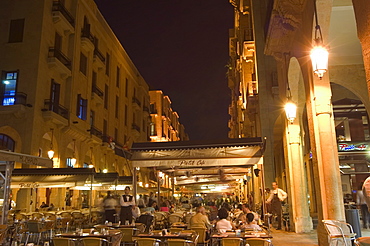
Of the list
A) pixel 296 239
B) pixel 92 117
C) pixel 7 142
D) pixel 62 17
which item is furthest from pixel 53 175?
pixel 92 117

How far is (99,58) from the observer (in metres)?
35.0

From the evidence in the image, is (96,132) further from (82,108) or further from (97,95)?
(97,95)

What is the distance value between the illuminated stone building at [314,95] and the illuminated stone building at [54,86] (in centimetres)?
756

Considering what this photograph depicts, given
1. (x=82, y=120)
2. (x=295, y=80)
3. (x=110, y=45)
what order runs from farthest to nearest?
(x=110, y=45)
(x=82, y=120)
(x=295, y=80)

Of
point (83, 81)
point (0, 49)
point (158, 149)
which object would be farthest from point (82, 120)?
point (158, 149)

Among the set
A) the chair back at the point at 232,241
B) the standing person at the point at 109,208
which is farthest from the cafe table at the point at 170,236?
the standing person at the point at 109,208

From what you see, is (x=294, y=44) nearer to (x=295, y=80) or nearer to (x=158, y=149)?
(x=295, y=80)

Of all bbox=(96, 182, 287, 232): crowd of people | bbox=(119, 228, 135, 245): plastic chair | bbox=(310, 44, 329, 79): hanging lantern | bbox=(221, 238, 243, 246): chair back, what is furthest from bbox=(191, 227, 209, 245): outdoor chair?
bbox=(310, 44, 329, 79): hanging lantern

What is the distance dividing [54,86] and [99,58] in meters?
8.89

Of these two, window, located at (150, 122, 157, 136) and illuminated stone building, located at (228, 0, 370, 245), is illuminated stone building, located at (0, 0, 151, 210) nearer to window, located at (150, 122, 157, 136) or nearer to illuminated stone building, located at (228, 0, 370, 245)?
illuminated stone building, located at (228, 0, 370, 245)

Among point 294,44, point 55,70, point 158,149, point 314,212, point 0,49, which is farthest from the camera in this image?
point 55,70

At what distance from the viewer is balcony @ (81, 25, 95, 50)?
30.8 m

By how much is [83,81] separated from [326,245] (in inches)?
1027

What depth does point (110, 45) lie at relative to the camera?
40.3 metres
